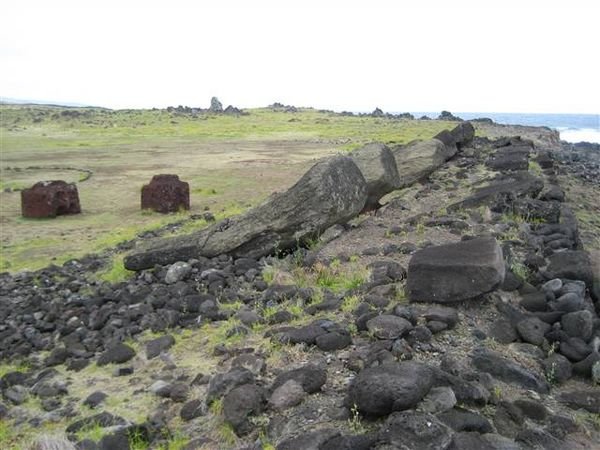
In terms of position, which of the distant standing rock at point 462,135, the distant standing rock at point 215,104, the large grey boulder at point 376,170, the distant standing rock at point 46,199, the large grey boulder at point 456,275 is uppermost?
the distant standing rock at point 215,104

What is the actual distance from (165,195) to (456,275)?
490 inches

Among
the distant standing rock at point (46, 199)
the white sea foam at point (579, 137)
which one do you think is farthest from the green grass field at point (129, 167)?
the white sea foam at point (579, 137)

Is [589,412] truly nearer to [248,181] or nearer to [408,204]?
[408,204]

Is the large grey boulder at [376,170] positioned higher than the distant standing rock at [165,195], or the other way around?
the large grey boulder at [376,170]

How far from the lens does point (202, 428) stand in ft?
18.2

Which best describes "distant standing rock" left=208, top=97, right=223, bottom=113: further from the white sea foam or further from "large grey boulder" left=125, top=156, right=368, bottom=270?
"large grey boulder" left=125, top=156, right=368, bottom=270

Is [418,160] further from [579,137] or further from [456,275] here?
[579,137]

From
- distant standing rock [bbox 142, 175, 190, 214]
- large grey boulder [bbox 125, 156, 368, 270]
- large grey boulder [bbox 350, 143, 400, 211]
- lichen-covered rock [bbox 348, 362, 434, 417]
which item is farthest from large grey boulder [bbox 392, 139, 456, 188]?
lichen-covered rock [bbox 348, 362, 434, 417]

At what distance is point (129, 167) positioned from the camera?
2967 cm

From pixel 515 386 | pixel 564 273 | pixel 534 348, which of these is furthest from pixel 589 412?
pixel 564 273

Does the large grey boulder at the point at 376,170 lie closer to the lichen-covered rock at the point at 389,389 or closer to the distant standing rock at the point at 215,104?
the lichen-covered rock at the point at 389,389

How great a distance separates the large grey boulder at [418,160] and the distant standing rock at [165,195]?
6501 millimetres

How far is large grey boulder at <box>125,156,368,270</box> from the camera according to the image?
1110cm

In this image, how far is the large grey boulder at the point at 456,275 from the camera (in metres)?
6.89
